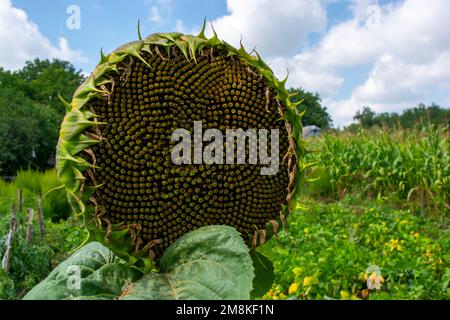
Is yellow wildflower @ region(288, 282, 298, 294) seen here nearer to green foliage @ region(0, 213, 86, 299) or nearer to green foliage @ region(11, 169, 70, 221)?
green foliage @ region(0, 213, 86, 299)

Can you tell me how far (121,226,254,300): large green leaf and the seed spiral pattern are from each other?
0.07 meters

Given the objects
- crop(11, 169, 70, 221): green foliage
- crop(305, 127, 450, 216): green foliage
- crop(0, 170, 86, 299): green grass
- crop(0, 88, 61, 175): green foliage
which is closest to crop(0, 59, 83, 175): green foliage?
crop(0, 88, 61, 175): green foliage

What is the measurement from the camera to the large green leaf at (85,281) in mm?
1051

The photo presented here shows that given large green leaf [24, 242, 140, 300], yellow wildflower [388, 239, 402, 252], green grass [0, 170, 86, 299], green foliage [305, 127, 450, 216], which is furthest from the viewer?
green foliage [305, 127, 450, 216]

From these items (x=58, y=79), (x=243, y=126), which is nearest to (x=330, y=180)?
(x=243, y=126)

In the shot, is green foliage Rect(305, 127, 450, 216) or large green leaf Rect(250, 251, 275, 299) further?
green foliage Rect(305, 127, 450, 216)

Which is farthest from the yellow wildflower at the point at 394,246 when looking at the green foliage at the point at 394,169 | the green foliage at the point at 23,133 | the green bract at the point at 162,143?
the green foliage at the point at 23,133

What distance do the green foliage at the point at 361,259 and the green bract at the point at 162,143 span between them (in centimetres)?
201

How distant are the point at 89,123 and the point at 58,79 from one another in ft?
118

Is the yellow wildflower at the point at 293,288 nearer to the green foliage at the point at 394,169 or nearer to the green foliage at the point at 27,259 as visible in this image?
the green foliage at the point at 27,259

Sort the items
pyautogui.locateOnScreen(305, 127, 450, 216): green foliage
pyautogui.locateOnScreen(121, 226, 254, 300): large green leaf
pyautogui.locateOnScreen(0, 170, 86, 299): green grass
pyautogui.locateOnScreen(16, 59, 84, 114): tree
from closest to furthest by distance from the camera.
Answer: pyautogui.locateOnScreen(121, 226, 254, 300): large green leaf < pyautogui.locateOnScreen(0, 170, 86, 299): green grass < pyautogui.locateOnScreen(305, 127, 450, 216): green foliage < pyautogui.locateOnScreen(16, 59, 84, 114): tree

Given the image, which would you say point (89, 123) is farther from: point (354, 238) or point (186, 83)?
point (354, 238)

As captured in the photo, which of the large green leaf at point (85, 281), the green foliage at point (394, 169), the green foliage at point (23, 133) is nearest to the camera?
the large green leaf at point (85, 281)

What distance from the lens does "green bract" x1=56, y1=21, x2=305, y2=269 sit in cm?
111
